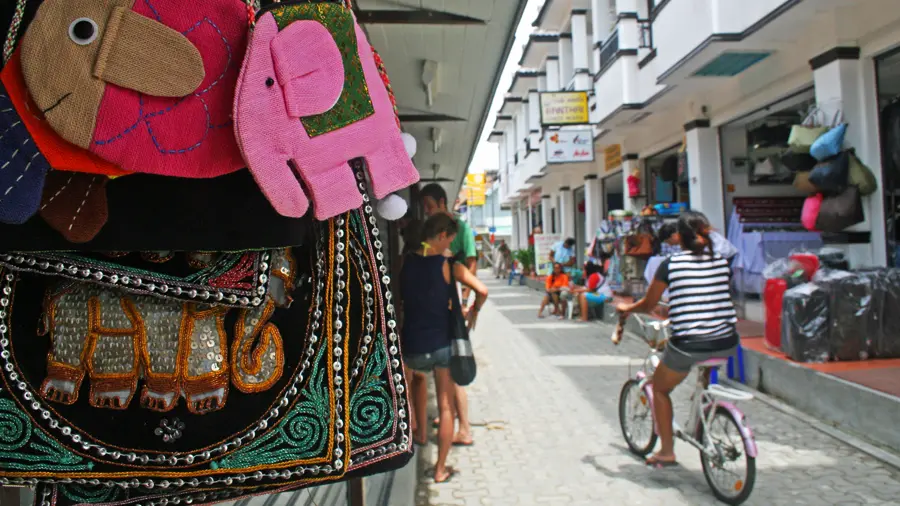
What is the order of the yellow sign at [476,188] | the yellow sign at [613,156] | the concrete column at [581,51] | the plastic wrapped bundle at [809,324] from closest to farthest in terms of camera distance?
the plastic wrapped bundle at [809,324] → the yellow sign at [613,156] → the concrete column at [581,51] → the yellow sign at [476,188]

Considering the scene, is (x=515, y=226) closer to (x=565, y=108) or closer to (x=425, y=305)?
(x=565, y=108)

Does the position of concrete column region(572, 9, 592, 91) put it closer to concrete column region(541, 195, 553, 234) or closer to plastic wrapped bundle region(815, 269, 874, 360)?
concrete column region(541, 195, 553, 234)

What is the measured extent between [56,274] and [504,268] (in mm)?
32061

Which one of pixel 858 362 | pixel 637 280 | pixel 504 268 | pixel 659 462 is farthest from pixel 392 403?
pixel 504 268

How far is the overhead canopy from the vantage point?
292 cm

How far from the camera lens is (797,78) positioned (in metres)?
8.41

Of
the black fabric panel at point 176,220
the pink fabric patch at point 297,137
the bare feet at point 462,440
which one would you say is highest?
the pink fabric patch at point 297,137

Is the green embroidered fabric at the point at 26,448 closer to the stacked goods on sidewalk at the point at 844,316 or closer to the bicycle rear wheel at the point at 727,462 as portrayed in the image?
the bicycle rear wheel at the point at 727,462

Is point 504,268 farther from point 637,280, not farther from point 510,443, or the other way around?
point 510,443

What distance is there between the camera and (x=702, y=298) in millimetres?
4035

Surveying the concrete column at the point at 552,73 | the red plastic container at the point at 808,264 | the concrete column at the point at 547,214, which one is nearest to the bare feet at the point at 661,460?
the red plastic container at the point at 808,264

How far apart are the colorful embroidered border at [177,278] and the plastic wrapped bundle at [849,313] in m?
6.38

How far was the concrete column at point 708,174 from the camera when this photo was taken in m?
11.1

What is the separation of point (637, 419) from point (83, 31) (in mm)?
4737
